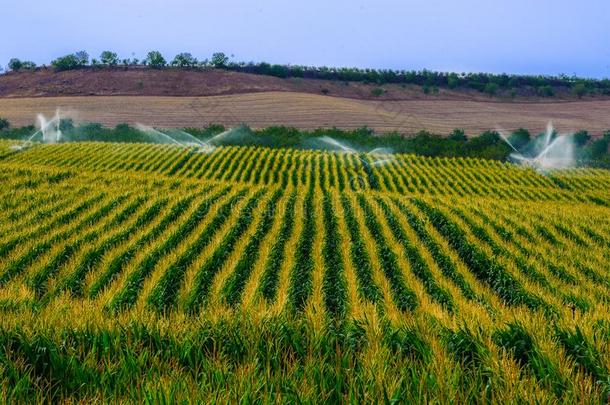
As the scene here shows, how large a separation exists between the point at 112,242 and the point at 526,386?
13000mm

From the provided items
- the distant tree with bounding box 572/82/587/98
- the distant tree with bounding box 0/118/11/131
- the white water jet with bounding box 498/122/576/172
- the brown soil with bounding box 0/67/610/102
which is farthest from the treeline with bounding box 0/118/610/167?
the distant tree with bounding box 572/82/587/98

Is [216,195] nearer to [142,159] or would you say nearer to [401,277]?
[401,277]

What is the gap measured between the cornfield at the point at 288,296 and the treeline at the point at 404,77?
9473 centimetres

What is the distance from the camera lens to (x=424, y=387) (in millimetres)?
3217

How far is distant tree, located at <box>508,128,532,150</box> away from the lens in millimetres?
76750

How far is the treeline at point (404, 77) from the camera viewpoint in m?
111

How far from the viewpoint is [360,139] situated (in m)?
75.8

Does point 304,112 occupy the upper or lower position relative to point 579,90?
lower

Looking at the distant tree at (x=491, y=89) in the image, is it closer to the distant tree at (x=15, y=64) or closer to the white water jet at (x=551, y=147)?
the white water jet at (x=551, y=147)

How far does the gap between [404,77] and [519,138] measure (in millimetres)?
46463

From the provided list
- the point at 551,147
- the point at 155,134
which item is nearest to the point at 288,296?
the point at 155,134

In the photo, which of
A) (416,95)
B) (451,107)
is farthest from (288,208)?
(416,95)

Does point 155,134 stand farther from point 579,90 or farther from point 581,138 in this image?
point 579,90

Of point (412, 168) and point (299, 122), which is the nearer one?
point (412, 168)
